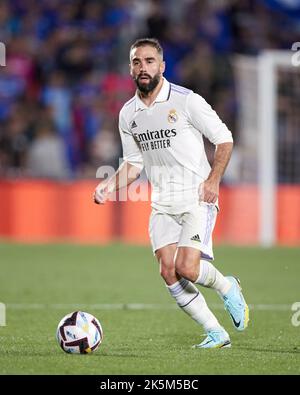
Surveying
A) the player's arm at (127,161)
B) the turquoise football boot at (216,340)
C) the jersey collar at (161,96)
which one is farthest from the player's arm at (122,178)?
the turquoise football boot at (216,340)

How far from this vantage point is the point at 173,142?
8172 millimetres

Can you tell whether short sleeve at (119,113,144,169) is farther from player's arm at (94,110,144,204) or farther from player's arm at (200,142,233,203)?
player's arm at (200,142,233,203)

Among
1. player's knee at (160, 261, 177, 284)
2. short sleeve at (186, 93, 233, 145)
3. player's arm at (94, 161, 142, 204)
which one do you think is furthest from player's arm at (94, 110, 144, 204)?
player's knee at (160, 261, 177, 284)

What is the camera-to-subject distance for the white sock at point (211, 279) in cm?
807

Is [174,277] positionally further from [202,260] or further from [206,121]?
[206,121]

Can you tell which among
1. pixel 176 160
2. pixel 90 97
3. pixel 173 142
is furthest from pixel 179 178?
pixel 90 97

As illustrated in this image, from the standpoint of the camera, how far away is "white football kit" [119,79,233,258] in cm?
810

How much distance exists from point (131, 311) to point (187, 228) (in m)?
2.93

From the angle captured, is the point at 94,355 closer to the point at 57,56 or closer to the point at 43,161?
the point at 43,161

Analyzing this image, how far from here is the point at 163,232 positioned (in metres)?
8.24

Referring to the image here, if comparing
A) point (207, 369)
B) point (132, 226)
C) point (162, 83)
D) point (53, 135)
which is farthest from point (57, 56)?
point (207, 369)

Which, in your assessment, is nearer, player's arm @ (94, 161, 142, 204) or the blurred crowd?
player's arm @ (94, 161, 142, 204)

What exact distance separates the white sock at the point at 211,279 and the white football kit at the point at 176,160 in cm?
10

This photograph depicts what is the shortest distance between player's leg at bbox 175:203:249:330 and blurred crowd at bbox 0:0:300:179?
34.2 feet
